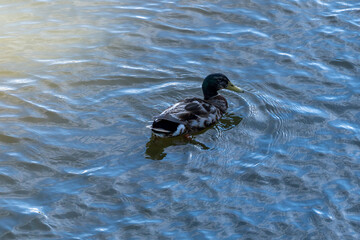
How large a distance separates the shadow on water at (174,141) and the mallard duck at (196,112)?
0.36 feet

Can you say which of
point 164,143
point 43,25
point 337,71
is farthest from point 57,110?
point 337,71

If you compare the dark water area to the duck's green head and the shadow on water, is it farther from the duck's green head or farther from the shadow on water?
the duck's green head

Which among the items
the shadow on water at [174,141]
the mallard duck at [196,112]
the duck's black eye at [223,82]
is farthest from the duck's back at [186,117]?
the duck's black eye at [223,82]

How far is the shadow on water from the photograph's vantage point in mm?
9375

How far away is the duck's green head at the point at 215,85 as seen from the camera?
35.9 ft

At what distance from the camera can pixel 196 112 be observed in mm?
10281

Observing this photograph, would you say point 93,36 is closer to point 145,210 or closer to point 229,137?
point 229,137

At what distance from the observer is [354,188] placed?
874cm

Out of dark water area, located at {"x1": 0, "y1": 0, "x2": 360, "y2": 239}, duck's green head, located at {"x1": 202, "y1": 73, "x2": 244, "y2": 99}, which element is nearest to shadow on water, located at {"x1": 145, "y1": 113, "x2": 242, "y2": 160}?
dark water area, located at {"x1": 0, "y1": 0, "x2": 360, "y2": 239}

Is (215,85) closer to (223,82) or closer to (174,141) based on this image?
(223,82)

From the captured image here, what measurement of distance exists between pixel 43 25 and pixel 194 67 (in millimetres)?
3750

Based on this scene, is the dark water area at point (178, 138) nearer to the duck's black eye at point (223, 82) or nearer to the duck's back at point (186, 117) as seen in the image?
the duck's back at point (186, 117)

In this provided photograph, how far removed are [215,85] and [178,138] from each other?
1510mm

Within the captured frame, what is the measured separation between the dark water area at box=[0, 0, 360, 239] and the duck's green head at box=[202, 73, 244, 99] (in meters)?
0.38
